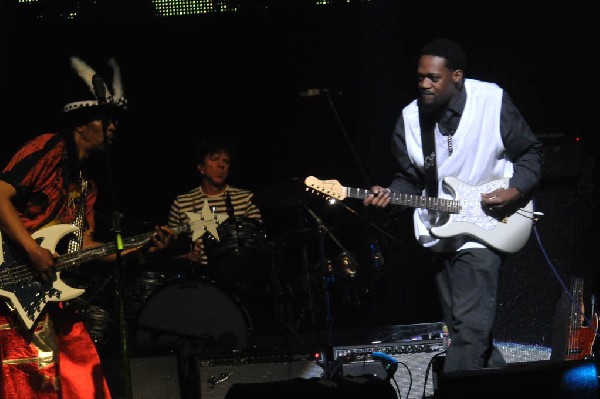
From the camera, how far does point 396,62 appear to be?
8742 mm

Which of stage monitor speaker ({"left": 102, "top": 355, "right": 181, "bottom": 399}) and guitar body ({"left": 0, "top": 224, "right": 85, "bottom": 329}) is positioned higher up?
guitar body ({"left": 0, "top": 224, "right": 85, "bottom": 329})

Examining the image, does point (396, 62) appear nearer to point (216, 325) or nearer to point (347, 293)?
point (347, 293)

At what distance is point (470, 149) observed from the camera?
5.85 meters

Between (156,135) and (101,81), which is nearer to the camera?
(101,81)

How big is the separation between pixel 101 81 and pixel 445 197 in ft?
7.58

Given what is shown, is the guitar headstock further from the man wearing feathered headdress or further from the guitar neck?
the man wearing feathered headdress

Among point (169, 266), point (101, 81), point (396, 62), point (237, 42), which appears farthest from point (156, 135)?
point (101, 81)

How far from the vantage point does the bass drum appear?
712 cm

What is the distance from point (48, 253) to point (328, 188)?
183 centimetres

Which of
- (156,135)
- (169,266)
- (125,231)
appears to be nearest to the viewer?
(125,231)

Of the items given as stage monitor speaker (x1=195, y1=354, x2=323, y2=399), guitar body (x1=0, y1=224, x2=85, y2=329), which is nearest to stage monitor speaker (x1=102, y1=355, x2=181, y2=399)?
stage monitor speaker (x1=195, y1=354, x2=323, y2=399)

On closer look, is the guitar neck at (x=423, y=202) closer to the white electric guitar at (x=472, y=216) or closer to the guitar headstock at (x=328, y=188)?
the white electric guitar at (x=472, y=216)

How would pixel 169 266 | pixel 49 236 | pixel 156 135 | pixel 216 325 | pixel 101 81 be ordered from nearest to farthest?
pixel 101 81 → pixel 49 236 → pixel 216 325 → pixel 169 266 → pixel 156 135

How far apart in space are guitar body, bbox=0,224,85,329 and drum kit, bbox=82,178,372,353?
1.69 meters
